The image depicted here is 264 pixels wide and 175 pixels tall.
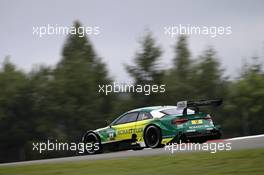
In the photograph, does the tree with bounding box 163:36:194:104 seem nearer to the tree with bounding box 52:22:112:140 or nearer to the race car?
the tree with bounding box 52:22:112:140

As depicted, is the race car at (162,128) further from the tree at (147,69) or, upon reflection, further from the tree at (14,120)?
the tree at (14,120)

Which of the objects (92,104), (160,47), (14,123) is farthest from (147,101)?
(160,47)

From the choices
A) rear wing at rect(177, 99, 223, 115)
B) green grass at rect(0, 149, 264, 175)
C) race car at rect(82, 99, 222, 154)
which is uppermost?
rear wing at rect(177, 99, 223, 115)

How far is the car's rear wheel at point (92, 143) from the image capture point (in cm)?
1412

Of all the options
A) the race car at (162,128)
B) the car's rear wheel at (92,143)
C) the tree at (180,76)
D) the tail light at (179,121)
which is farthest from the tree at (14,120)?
the tail light at (179,121)

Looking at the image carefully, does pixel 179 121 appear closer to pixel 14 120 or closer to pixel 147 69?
pixel 14 120

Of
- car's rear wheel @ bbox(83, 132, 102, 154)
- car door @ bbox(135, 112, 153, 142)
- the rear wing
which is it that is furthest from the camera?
car's rear wheel @ bbox(83, 132, 102, 154)

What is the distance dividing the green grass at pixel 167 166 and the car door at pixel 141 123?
1.28 meters

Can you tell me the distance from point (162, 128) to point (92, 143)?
2.10 meters

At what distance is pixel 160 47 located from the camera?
25922 mm

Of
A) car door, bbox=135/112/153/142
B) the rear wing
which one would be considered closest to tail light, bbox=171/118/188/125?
the rear wing

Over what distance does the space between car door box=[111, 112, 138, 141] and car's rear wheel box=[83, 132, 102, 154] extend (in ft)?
1.83

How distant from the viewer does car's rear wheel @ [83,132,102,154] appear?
1412cm

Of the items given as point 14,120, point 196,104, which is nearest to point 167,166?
point 196,104
